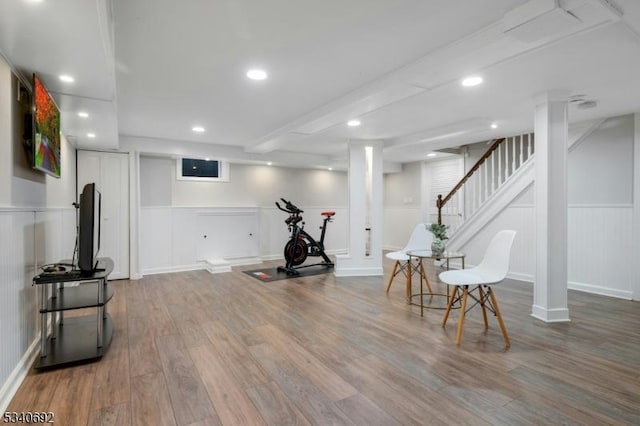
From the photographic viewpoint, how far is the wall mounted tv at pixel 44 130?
2.27 m

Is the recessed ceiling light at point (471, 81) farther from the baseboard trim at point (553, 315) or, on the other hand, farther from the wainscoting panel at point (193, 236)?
the wainscoting panel at point (193, 236)

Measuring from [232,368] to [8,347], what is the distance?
1389mm

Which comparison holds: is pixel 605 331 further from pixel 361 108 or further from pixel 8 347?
pixel 8 347

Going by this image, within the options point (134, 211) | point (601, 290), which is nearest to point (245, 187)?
point (134, 211)

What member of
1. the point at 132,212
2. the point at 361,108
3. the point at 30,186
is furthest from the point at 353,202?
the point at 30,186

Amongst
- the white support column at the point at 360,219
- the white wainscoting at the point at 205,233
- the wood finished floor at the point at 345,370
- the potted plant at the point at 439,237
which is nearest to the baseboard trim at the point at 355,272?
the white support column at the point at 360,219

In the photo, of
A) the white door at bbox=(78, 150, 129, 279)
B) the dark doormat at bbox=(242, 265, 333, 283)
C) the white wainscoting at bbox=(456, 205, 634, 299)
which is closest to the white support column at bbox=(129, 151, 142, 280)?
the white door at bbox=(78, 150, 129, 279)

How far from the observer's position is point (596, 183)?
4453 mm

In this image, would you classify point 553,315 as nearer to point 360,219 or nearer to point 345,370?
point 345,370

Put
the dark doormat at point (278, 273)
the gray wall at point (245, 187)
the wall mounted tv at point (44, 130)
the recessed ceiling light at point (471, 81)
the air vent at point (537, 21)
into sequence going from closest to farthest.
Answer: the air vent at point (537, 21)
the wall mounted tv at point (44, 130)
the recessed ceiling light at point (471, 81)
the dark doormat at point (278, 273)
the gray wall at point (245, 187)

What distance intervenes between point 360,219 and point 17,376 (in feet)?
14.6

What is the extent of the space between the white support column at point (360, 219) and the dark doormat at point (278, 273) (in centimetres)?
56

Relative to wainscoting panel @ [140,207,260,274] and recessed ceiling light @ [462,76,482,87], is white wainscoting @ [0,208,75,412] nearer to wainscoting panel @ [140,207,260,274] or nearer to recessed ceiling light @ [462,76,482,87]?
wainscoting panel @ [140,207,260,274]

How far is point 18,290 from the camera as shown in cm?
220
